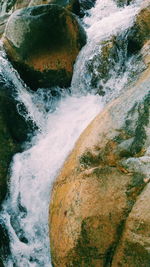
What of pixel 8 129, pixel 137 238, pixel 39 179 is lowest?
pixel 39 179

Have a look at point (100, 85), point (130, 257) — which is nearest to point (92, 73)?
point (100, 85)

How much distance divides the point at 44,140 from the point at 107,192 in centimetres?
298

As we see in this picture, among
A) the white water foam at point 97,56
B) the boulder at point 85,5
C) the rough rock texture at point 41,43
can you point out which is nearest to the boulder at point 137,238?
the white water foam at point 97,56

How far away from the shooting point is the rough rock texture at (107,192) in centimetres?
351

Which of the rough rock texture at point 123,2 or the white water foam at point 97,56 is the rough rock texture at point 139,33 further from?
the rough rock texture at point 123,2

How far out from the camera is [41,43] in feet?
22.6

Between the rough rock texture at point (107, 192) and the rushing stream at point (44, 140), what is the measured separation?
93 cm

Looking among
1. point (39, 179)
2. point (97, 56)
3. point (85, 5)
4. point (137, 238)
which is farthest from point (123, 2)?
point (137, 238)

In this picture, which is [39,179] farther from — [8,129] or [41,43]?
[41,43]

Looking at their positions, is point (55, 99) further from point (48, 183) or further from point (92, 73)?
point (48, 183)

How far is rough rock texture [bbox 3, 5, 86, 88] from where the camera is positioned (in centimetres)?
686

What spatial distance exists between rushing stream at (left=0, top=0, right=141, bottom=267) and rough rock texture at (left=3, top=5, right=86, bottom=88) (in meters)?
0.27

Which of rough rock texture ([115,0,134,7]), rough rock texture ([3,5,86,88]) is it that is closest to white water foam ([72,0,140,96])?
rough rock texture ([3,5,86,88])

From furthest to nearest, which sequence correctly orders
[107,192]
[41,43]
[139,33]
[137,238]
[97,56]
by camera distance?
1. [97,56]
2. [139,33]
3. [41,43]
4. [107,192]
5. [137,238]
